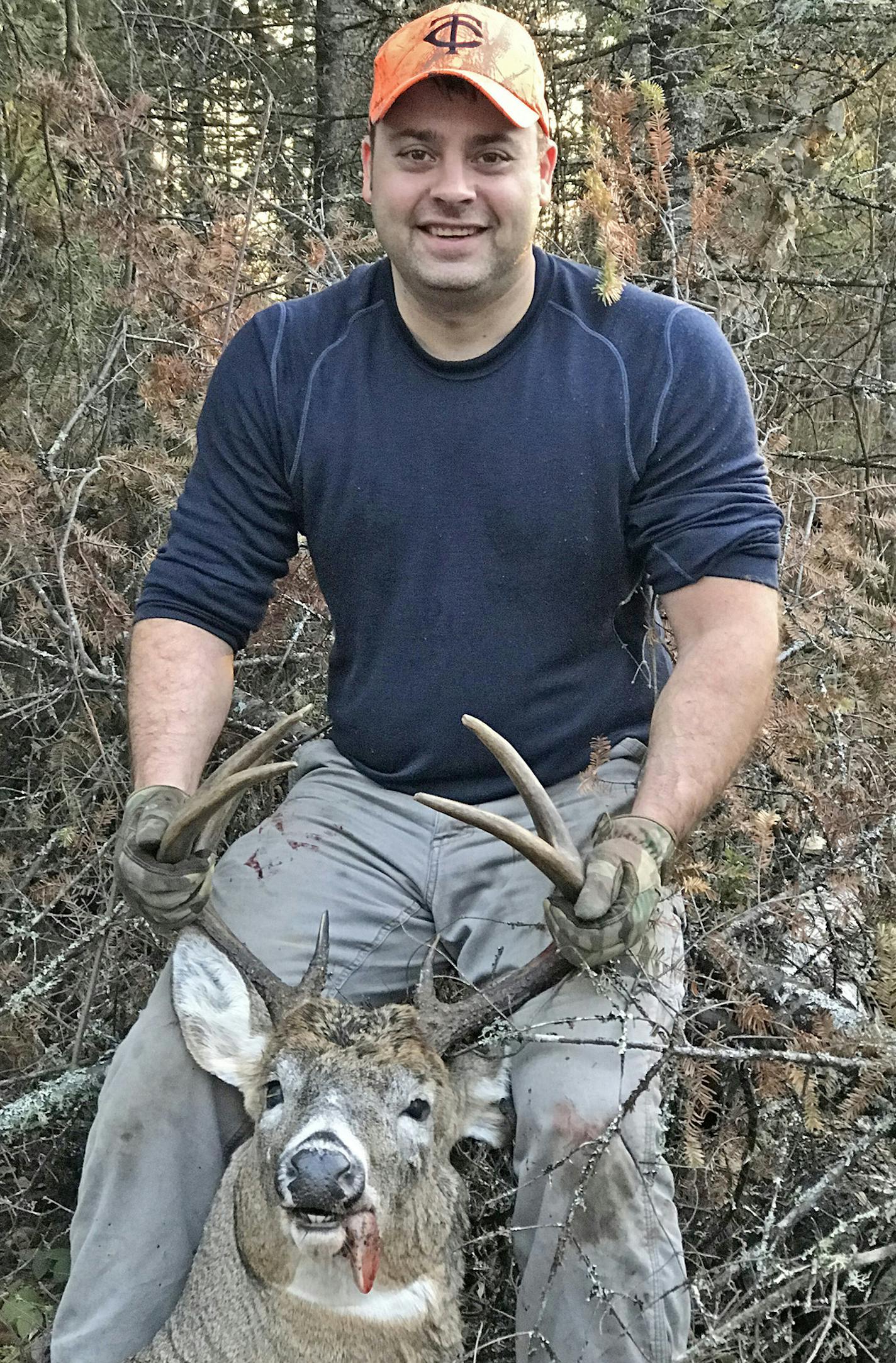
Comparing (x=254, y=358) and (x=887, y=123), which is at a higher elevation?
(x=887, y=123)

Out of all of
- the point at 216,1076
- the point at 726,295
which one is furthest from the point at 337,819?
the point at 726,295

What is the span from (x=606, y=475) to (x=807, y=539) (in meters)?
0.96

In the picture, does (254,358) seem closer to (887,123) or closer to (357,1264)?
(357,1264)

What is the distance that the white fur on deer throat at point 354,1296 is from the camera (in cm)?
295

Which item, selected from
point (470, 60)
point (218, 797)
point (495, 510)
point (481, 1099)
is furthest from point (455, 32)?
point (481, 1099)

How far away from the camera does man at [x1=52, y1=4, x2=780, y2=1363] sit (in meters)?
3.17

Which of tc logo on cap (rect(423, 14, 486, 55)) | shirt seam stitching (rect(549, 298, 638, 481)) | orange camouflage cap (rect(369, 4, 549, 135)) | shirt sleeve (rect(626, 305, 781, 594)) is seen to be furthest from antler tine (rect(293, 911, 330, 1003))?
tc logo on cap (rect(423, 14, 486, 55))

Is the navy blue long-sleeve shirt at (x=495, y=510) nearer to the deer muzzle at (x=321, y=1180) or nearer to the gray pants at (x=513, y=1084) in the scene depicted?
the gray pants at (x=513, y=1084)

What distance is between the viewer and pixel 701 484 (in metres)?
3.38

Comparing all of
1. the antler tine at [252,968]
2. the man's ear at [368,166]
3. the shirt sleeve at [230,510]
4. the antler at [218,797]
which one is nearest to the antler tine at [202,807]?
the antler at [218,797]

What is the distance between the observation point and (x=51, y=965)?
13.0 feet

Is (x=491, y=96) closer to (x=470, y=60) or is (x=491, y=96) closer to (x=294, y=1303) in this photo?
(x=470, y=60)

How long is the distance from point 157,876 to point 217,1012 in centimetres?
34

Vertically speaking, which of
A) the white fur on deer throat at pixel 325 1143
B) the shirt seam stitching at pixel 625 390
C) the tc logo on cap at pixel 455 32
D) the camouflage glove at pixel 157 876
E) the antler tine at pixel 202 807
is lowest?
the white fur on deer throat at pixel 325 1143
